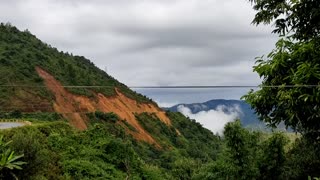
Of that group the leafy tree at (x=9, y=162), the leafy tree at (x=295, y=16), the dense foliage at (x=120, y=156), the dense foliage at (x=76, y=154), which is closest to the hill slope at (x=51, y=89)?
the dense foliage at (x=76, y=154)

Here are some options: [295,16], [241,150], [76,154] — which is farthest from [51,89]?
[295,16]

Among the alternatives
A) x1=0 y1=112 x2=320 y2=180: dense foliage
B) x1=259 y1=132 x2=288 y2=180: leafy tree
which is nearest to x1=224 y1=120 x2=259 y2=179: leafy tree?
x1=0 y1=112 x2=320 y2=180: dense foliage

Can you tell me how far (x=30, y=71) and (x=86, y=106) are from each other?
34.8 ft

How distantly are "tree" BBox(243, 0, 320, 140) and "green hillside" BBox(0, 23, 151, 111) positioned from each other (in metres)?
40.5

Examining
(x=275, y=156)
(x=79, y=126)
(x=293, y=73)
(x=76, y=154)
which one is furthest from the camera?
(x=79, y=126)

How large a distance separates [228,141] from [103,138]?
919 cm

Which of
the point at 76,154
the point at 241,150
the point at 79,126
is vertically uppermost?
the point at 241,150

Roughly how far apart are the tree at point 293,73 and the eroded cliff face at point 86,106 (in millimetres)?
53118

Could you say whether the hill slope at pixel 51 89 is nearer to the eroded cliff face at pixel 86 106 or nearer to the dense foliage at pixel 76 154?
the eroded cliff face at pixel 86 106

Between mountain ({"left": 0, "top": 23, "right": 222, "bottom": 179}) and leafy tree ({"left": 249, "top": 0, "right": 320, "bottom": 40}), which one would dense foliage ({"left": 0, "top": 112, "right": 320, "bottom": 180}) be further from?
leafy tree ({"left": 249, "top": 0, "right": 320, "bottom": 40})

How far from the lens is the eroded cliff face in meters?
67.3

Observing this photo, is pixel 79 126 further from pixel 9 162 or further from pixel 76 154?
pixel 9 162

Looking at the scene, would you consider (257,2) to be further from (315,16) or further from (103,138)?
(103,138)

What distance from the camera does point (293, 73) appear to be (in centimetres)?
1182
